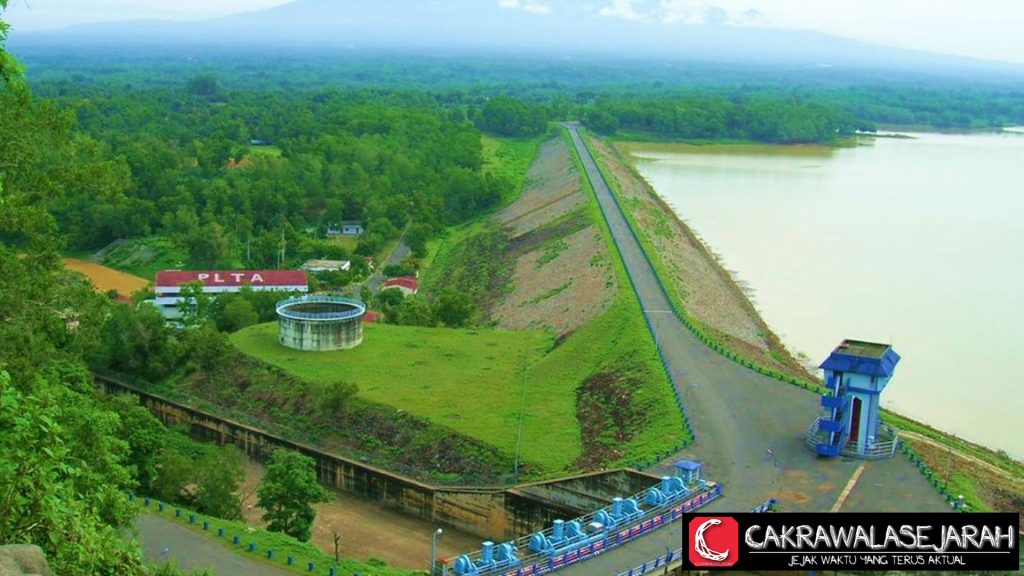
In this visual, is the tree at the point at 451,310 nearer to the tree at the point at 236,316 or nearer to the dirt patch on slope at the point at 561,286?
the dirt patch on slope at the point at 561,286

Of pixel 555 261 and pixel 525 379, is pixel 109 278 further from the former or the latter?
pixel 525 379

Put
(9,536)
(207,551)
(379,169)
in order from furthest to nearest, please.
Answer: (379,169), (207,551), (9,536)

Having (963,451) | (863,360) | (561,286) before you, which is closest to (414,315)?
(561,286)

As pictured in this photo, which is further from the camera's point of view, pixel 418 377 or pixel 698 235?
pixel 698 235

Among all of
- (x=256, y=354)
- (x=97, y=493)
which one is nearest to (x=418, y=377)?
(x=256, y=354)

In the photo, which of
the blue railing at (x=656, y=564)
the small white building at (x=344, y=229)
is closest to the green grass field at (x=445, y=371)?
the blue railing at (x=656, y=564)

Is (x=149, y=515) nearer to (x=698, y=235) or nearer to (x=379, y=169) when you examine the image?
(x=698, y=235)

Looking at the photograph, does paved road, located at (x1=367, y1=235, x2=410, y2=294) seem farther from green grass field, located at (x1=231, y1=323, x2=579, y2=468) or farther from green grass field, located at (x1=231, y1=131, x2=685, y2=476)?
green grass field, located at (x1=231, y1=131, x2=685, y2=476)
